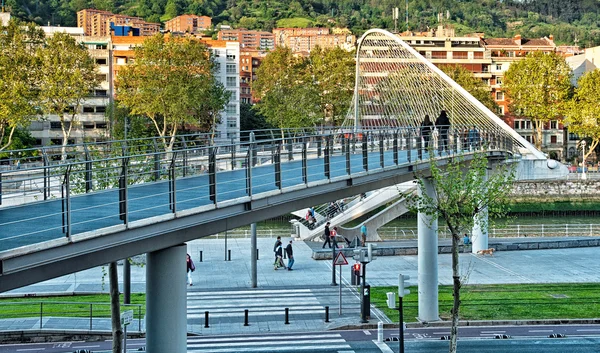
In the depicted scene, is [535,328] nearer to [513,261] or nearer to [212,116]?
[513,261]

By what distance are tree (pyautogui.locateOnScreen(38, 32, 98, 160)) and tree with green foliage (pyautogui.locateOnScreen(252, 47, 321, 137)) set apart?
20.1 m

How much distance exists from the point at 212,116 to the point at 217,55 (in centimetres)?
1851

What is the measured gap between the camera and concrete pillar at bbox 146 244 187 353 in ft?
55.6

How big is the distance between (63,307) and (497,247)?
24292 millimetres

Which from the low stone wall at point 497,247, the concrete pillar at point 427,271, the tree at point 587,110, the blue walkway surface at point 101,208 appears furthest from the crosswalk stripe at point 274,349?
the tree at point 587,110

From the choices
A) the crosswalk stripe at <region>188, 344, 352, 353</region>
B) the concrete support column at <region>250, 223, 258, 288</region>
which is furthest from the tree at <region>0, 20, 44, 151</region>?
the crosswalk stripe at <region>188, 344, 352, 353</region>

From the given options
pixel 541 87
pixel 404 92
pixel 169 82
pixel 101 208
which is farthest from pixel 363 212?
pixel 541 87

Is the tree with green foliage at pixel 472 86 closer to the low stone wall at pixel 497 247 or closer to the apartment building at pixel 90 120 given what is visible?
the apartment building at pixel 90 120

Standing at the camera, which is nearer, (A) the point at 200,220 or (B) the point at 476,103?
(A) the point at 200,220

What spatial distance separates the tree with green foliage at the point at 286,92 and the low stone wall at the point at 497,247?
46387mm

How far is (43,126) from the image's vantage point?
114 metres

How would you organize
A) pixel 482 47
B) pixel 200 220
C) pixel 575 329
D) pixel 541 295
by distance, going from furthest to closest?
pixel 482 47, pixel 541 295, pixel 575 329, pixel 200 220

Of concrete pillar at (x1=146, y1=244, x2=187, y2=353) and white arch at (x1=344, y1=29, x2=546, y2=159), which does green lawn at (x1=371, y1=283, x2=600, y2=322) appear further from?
concrete pillar at (x1=146, y1=244, x2=187, y2=353)

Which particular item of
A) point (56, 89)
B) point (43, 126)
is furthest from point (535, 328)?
point (43, 126)
